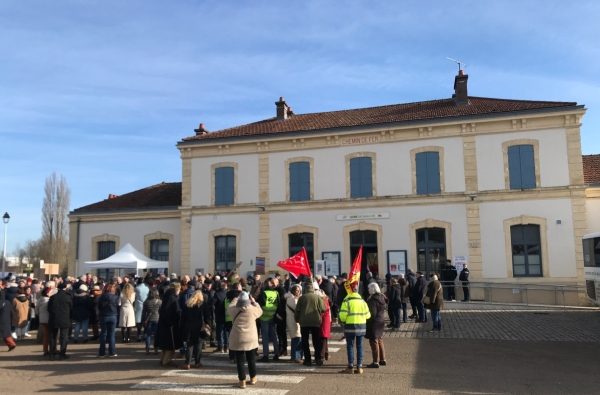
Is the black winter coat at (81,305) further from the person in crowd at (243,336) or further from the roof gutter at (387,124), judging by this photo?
the roof gutter at (387,124)

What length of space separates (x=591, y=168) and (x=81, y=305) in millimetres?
20382

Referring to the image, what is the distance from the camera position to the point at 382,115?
2405 centimetres

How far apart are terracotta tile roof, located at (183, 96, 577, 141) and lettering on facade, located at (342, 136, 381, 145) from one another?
1.96ft

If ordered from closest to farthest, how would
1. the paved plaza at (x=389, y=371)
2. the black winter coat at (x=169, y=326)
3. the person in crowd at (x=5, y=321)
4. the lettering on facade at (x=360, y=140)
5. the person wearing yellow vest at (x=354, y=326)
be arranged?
the paved plaza at (x=389, y=371), the person wearing yellow vest at (x=354, y=326), the black winter coat at (x=169, y=326), the person in crowd at (x=5, y=321), the lettering on facade at (x=360, y=140)

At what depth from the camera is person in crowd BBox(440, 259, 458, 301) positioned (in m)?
19.8

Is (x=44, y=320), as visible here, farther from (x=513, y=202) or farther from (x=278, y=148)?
(x=513, y=202)

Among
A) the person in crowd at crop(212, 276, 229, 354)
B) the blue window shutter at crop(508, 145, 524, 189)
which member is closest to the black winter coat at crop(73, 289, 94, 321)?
→ the person in crowd at crop(212, 276, 229, 354)

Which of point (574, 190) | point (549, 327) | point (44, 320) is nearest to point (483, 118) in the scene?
point (574, 190)

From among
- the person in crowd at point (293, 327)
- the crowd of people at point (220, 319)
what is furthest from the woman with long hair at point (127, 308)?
the person in crowd at point (293, 327)

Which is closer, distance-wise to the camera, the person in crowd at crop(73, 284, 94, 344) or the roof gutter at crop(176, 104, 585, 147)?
the person in crowd at crop(73, 284, 94, 344)

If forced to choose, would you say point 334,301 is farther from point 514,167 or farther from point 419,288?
point 514,167

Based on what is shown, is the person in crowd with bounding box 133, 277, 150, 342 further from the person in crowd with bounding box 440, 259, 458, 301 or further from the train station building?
the person in crowd with bounding box 440, 259, 458, 301

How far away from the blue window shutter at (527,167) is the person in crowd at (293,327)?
1383cm

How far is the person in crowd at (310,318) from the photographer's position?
9.58 metres
